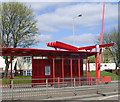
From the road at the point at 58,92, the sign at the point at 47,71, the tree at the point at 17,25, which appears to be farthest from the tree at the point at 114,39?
the road at the point at 58,92

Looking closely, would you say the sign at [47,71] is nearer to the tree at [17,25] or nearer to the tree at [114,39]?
the tree at [17,25]

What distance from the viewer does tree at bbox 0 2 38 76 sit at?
34281 millimetres

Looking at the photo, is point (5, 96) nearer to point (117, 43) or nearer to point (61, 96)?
point (61, 96)

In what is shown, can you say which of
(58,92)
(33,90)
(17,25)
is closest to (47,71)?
(58,92)

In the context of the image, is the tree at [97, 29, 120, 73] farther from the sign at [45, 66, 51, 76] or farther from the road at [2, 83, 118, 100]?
the road at [2, 83, 118, 100]

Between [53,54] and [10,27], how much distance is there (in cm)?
1673

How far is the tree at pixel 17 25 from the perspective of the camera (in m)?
34.3

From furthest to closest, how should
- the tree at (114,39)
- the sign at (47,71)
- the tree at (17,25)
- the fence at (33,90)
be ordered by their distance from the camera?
the tree at (114,39) → the tree at (17,25) → the sign at (47,71) → the fence at (33,90)

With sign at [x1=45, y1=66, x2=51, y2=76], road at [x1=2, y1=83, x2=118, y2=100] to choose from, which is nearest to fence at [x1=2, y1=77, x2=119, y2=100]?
road at [x1=2, y1=83, x2=118, y2=100]

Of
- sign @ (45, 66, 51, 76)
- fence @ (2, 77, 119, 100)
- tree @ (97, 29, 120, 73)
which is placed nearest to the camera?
fence @ (2, 77, 119, 100)

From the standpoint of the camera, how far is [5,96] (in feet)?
38.7

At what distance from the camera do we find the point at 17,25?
3506 cm

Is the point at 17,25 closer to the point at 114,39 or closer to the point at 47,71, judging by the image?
the point at 47,71

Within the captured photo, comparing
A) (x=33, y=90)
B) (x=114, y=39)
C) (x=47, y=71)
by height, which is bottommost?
(x=33, y=90)
